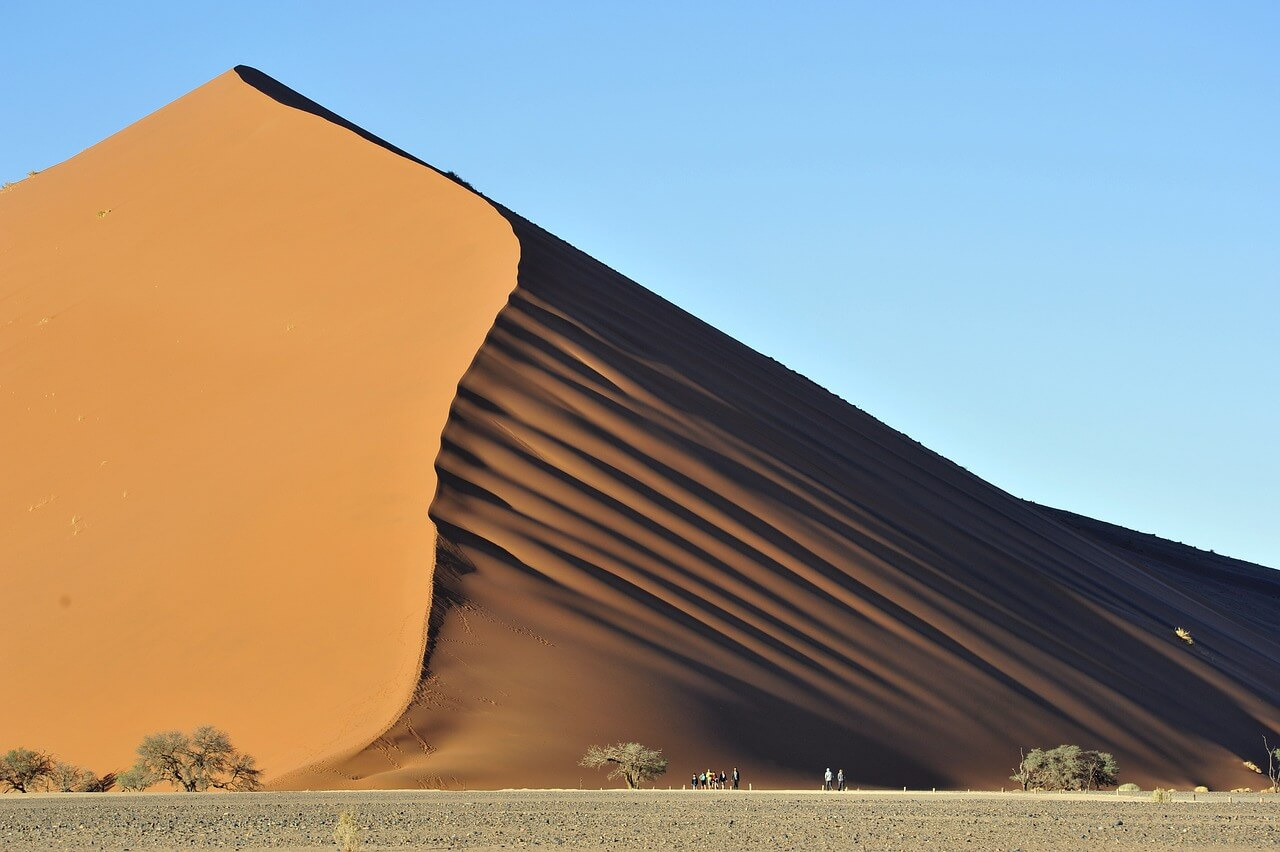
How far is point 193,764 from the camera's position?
16797mm

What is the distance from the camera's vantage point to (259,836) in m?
12.6

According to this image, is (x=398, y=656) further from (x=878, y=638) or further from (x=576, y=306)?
(x=576, y=306)

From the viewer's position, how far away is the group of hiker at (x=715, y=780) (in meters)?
18.5

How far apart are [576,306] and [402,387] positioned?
700 cm

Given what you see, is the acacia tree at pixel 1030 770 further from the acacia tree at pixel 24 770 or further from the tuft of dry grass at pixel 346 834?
the tuft of dry grass at pixel 346 834

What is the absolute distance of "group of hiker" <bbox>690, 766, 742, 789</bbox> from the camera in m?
18.5

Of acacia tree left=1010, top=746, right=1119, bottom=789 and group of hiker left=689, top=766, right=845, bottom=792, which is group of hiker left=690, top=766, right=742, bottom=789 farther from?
acacia tree left=1010, top=746, right=1119, bottom=789

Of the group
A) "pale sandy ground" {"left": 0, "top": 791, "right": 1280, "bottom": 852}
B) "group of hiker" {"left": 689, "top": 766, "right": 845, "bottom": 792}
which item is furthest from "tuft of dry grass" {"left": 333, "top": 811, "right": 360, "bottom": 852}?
"group of hiker" {"left": 689, "top": 766, "right": 845, "bottom": 792}

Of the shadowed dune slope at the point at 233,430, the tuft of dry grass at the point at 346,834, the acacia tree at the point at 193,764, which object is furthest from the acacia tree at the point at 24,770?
the tuft of dry grass at the point at 346,834

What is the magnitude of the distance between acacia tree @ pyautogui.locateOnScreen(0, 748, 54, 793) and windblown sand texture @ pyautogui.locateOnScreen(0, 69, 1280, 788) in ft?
A: 1.33

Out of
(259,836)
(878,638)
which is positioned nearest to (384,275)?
(878,638)

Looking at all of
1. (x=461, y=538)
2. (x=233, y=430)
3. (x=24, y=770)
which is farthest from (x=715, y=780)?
(x=233, y=430)

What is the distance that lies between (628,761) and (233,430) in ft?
27.8

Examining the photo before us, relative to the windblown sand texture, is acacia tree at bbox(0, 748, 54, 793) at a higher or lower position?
lower
